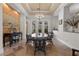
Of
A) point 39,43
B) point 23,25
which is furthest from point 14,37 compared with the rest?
point 39,43

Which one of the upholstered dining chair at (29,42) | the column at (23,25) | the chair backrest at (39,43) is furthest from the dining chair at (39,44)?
the column at (23,25)

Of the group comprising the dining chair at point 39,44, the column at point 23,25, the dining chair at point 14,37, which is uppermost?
the column at point 23,25

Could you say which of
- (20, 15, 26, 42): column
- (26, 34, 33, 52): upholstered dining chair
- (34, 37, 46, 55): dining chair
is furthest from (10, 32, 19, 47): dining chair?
(34, 37, 46, 55): dining chair

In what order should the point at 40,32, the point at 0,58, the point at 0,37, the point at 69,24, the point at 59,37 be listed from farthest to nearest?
the point at 69,24
the point at 59,37
the point at 40,32
the point at 0,37
the point at 0,58

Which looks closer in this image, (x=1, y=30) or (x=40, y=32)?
(x=1, y=30)

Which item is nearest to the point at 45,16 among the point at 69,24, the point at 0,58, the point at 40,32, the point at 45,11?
the point at 45,11

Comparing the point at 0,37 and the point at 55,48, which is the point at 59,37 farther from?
the point at 0,37

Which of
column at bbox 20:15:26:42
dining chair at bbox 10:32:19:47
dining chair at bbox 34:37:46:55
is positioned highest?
column at bbox 20:15:26:42

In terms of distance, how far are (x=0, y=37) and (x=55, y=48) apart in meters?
2.08

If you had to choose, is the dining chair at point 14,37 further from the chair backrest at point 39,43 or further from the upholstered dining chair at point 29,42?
the chair backrest at point 39,43

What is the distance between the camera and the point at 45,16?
5164mm

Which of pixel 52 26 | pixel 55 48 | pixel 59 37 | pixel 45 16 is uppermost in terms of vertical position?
pixel 45 16

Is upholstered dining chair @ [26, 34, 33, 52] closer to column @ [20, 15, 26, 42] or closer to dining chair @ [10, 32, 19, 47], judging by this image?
column @ [20, 15, 26, 42]

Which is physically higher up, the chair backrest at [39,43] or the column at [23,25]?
the column at [23,25]
